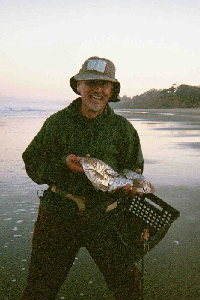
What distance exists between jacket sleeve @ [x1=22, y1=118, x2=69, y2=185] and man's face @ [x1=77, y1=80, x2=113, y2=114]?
0.32 meters

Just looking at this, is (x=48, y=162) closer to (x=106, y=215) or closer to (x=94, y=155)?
(x=94, y=155)

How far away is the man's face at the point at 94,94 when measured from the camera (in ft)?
9.12

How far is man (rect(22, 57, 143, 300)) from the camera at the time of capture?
8.84 feet

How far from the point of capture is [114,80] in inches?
110

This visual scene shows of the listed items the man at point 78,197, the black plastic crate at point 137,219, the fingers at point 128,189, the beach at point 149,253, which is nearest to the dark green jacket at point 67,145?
the man at point 78,197

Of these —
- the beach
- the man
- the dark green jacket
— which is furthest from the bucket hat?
the beach

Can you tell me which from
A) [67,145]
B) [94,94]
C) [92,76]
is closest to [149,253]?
[67,145]

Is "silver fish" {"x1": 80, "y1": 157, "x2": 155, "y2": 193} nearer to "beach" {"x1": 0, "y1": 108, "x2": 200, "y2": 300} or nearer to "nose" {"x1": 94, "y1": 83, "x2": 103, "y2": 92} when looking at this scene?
"nose" {"x1": 94, "y1": 83, "x2": 103, "y2": 92}

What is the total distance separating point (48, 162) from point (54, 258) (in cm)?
78

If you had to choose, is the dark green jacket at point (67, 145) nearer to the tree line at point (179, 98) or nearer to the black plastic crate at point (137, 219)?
the black plastic crate at point (137, 219)

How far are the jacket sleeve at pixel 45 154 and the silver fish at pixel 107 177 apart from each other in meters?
0.39

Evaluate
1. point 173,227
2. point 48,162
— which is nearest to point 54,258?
point 48,162

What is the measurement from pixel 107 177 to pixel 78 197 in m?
0.31

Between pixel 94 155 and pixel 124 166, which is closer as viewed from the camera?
pixel 94 155
